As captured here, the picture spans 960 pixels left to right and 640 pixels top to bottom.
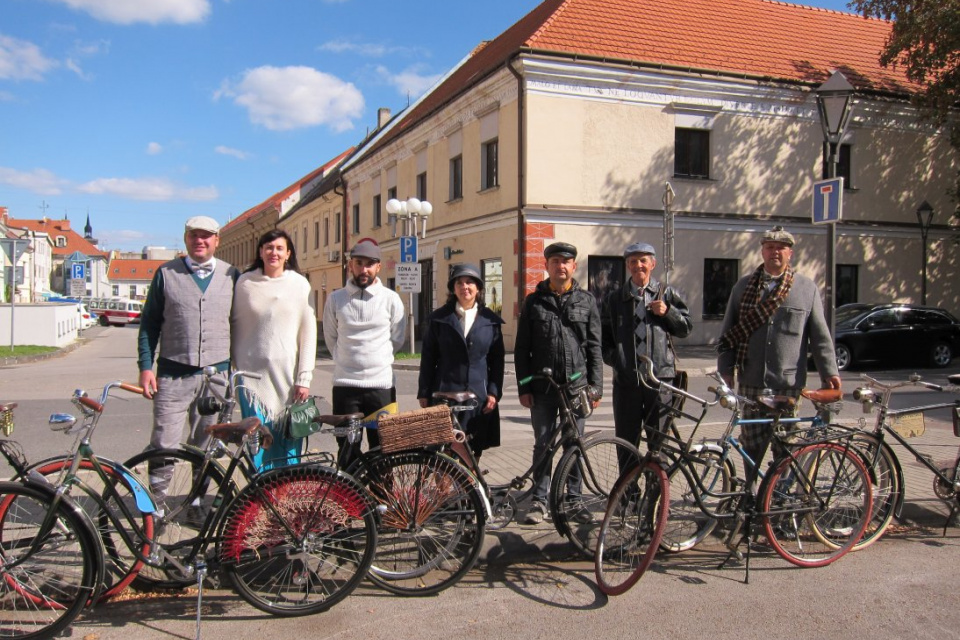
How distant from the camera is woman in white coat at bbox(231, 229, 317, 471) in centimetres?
440

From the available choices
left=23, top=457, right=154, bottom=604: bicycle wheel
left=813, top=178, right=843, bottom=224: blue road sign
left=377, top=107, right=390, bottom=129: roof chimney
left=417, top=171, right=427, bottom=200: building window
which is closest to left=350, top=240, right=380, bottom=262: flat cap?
left=23, top=457, right=154, bottom=604: bicycle wheel

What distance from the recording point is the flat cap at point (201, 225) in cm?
Result: 436

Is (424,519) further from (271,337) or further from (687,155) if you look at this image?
(687,155)

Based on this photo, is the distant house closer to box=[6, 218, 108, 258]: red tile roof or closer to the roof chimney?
box=[6, 218, 108, 258]: red tile roof

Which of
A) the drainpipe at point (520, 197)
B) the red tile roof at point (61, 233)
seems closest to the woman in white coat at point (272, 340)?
the drainpipe at point (520, 197)

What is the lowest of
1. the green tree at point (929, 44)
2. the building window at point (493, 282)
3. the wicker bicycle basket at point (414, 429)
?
the wicker bicycle basket at point (414, 429)

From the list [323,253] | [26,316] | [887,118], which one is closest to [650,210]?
[887,118]

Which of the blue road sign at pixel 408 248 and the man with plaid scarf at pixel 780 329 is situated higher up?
the blue road sign at pixel 408 248

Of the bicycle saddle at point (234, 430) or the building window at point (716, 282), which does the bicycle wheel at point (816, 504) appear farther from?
the building window at point (716, 282)

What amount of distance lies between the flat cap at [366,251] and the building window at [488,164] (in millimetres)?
16163

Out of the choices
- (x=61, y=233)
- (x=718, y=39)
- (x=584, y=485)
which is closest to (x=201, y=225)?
(x=584, y=485)

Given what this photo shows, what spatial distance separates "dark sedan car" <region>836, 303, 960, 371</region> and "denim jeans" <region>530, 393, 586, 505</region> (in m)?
13.1

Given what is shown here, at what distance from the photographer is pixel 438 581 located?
4.06 metres

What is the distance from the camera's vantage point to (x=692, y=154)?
20141 mm
